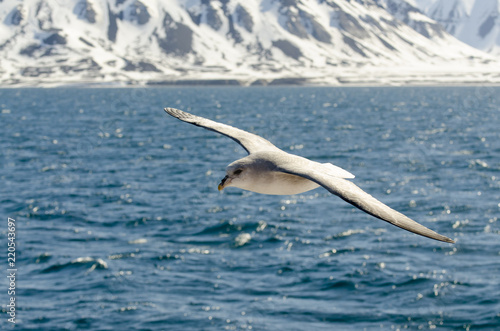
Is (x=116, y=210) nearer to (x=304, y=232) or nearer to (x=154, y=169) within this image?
(x=304, y=232)

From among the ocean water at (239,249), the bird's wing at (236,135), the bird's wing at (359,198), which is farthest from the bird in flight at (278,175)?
the ocean water at (239,249)

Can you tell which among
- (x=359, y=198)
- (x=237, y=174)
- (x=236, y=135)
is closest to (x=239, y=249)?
(x=236, y=135)

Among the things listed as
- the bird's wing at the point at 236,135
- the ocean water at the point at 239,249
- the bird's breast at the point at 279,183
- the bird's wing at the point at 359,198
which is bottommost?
the ocean water at the point at 239,249

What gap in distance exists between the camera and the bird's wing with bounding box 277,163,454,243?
8.36 meters

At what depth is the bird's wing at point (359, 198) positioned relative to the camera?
329 inches

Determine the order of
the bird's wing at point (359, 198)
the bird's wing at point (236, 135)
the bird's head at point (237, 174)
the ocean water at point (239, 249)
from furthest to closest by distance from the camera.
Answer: the ocean water at point (239, 249) → the bird's wing at point (236, 135) → the bird's head at point (237, 174) → the bird's wing at point (359, 198)

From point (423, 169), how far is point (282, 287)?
29.0 m

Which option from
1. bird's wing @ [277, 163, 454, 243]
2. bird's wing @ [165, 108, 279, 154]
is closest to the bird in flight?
bird's wing @ [277, 163, 454, 243]

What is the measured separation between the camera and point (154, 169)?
53.8 metres

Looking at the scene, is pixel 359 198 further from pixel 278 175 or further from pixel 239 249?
pixel 239 249

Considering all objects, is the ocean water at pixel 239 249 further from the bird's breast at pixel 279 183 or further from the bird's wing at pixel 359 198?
the bird's wing at pixel 359 198

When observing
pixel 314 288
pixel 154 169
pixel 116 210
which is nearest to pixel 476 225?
pixel 314 288

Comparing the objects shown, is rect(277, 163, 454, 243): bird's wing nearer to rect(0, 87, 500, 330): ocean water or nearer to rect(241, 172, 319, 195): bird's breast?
rect(241, 172, 319, 195): bird's breast

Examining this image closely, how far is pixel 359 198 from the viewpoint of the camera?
9.77m
